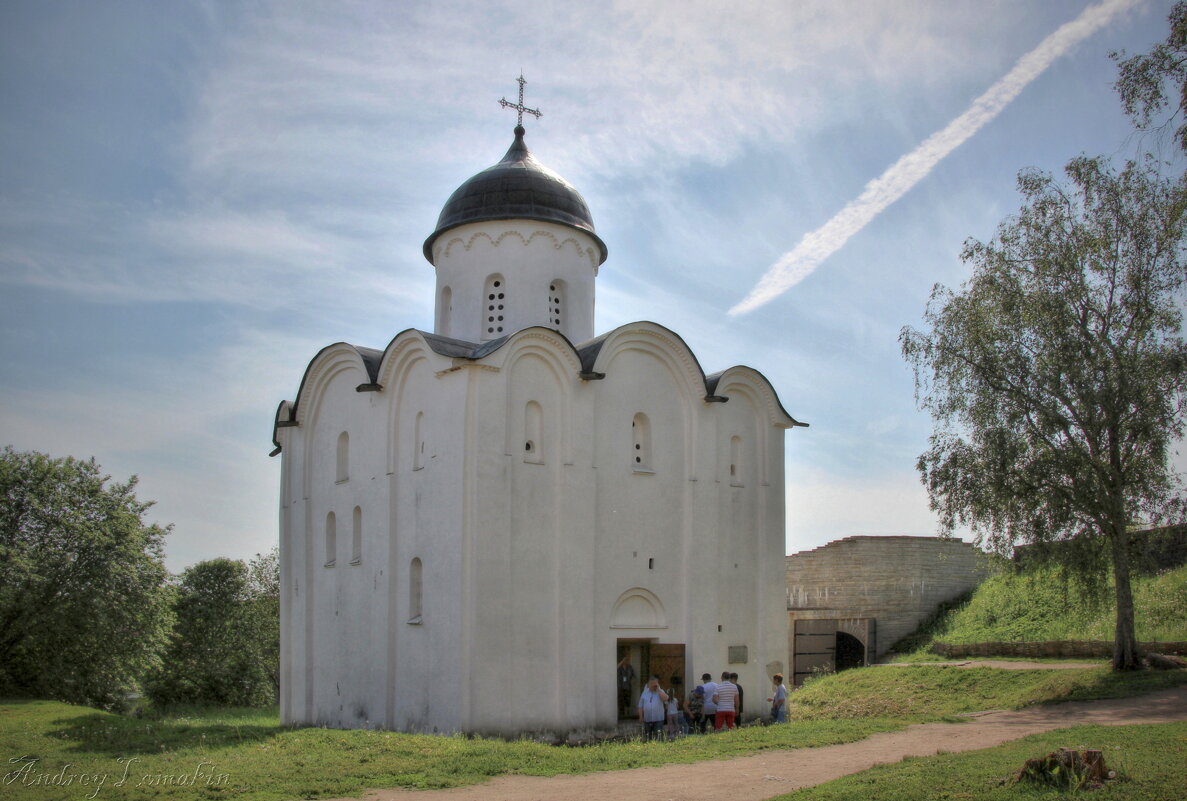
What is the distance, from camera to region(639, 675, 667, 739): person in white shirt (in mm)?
14812

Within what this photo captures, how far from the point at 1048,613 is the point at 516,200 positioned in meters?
15.2

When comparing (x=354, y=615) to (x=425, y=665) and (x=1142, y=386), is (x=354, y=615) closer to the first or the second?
(x=425, y=665)

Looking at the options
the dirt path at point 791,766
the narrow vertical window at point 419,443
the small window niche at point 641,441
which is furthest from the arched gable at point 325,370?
the dirt path at point 791,766

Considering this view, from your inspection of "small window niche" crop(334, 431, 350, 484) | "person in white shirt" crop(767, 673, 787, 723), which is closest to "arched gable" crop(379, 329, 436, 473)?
"small window niche" crop(334, 431, 350, 484)

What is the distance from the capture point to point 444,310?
20.5m

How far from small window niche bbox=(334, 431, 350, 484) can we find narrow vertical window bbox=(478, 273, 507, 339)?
3.34m

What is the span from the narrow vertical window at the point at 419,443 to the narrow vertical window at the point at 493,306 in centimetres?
293

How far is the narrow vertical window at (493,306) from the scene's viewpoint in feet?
63.3

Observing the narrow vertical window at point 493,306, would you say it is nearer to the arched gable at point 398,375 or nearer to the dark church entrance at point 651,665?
the arched gable at point 398,375

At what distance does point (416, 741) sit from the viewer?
12969 mm

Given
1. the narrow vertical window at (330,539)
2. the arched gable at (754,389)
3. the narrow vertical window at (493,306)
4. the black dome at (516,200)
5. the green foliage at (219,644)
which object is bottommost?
the green foliage at (219,644)

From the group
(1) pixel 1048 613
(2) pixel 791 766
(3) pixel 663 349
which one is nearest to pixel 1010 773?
(2) pixel 791 766

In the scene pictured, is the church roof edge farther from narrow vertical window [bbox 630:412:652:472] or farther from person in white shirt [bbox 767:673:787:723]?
person in white shirt [bbox 767:673:787:723]

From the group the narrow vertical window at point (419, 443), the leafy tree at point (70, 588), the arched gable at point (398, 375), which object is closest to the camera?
the narrow vertical window at point (419, 443)
